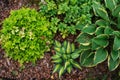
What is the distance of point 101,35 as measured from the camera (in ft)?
15.8

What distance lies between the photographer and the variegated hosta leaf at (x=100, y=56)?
16.0ft

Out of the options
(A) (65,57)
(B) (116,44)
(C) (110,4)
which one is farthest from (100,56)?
(C) (110,4)

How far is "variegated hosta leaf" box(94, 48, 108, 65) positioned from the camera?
487 centimetres

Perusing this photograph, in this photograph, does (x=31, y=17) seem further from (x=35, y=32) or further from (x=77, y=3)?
(x=77, y=3)

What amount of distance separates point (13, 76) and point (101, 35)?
170cm

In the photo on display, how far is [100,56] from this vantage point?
4.89 meters

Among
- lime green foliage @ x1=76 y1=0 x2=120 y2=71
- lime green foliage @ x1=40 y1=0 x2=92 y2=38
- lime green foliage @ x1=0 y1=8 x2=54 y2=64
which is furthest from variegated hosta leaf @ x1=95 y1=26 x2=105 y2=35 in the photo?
lime green foliage @ x1=0 y1=8 x2=54 y2=64

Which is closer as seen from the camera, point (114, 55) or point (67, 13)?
point (114, 55)

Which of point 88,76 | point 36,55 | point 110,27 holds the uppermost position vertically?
point 110,27

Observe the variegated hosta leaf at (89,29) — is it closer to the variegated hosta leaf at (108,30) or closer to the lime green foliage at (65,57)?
the variegated hosta leaf at (108,30)

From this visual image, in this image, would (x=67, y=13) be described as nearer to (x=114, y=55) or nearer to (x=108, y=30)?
(x=108, y=30)

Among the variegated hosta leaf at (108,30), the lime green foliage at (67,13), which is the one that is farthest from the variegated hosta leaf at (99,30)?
the lime green foliage at (67,13)

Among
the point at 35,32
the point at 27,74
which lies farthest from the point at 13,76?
the point at 35,32

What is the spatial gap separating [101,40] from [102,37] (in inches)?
2.0
